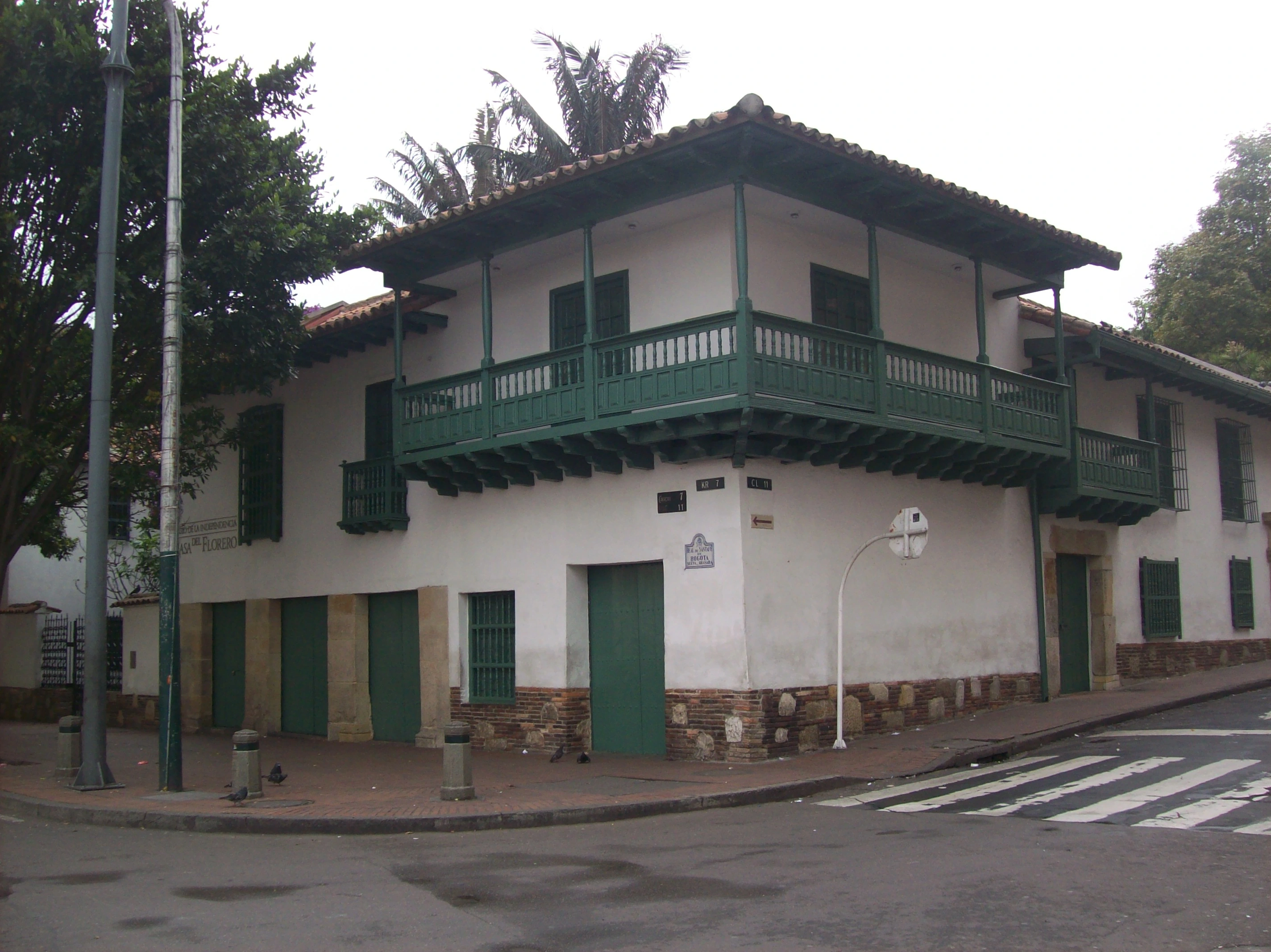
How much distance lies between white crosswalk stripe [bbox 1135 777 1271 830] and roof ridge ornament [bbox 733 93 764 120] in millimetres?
7590

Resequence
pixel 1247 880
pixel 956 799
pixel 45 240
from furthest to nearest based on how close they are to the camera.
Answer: pixel 45 240, pixel 956 799, pixel 1247 880

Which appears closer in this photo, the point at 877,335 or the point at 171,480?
the point at 171,480

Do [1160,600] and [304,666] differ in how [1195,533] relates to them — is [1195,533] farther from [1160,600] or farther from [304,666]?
[304,666]

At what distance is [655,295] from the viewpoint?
14.9 meters

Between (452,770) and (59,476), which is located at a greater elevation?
(59,476)

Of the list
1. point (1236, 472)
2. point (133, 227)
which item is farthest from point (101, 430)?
point (1236, 472)

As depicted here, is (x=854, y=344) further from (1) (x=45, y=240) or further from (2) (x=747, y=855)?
(1) (x=45, y=240)

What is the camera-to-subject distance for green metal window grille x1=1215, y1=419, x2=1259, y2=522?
2314 centimetres

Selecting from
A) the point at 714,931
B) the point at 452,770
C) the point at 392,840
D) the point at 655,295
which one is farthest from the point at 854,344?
the point at 714,931

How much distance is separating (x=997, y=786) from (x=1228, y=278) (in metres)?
29.9

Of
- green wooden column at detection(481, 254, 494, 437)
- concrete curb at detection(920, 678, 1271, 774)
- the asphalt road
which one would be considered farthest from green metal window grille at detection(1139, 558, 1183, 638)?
green wooden column at detection(481, 254, 494, 437)

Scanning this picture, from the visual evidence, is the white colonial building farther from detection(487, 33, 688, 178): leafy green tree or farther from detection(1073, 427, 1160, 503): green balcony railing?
detection(487, 33, 688, 178): leafy green tree

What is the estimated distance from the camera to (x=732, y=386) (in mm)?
12781

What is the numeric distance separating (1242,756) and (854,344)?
595 cm
